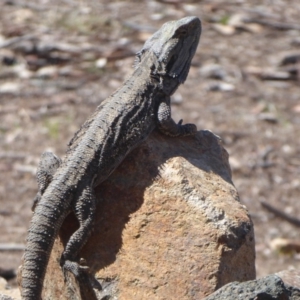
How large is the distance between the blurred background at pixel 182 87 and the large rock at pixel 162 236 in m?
3.56

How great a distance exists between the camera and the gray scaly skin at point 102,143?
5797mm

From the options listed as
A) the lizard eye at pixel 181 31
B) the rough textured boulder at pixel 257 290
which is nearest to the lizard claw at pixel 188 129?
the lizard eye at pixel 181 31

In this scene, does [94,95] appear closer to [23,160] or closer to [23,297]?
[23,160]

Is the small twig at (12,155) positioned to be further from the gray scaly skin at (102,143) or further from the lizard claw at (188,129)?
the lizard claw at (188,129)

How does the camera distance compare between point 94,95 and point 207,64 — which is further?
point 207,64

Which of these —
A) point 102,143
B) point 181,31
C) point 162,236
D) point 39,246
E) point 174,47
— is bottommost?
point 39,246

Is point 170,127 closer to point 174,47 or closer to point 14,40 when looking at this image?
point 174,47

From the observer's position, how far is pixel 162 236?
5754 mm

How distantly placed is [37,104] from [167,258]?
696 cm

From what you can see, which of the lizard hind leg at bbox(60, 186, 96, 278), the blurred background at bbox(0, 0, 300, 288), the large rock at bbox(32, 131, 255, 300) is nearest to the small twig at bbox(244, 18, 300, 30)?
the blurred background at bbox(0, 0, 300, 288)

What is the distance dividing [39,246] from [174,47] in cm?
229

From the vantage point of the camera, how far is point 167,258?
5.68m

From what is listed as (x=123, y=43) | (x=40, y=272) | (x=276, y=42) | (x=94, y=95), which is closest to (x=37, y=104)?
(x=94, y=95)

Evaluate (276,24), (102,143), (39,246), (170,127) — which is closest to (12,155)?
(170,127)
